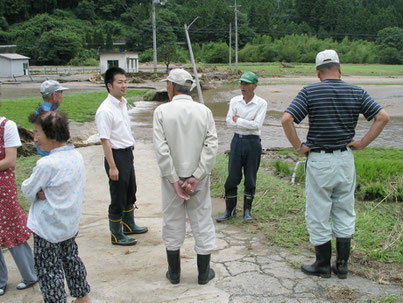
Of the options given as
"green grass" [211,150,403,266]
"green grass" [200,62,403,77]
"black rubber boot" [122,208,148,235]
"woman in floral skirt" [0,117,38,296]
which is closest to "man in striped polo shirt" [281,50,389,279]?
"green grass" [211,150,403,266]

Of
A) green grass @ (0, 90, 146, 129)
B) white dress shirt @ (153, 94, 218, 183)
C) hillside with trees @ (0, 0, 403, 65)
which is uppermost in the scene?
hillside with trees @ (0, 0, 403, 65)

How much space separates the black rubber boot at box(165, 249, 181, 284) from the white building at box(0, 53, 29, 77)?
170 feet

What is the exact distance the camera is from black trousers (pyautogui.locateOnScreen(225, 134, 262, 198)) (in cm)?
548

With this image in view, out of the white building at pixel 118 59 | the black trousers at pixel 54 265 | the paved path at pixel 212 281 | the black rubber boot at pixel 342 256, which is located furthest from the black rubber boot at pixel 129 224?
the white building at pixel 118 59

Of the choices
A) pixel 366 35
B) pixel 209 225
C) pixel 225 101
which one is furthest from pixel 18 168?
pixel 366 35

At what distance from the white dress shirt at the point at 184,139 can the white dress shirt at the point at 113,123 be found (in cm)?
103

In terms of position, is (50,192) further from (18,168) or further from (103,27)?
(103,27)

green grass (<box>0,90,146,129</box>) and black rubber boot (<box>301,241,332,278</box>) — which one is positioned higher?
green grass (<box>0,90,146,129</box>)

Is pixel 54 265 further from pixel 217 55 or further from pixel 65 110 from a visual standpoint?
pixel 217 55

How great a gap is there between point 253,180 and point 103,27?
330 ft

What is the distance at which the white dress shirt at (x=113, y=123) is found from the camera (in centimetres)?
469

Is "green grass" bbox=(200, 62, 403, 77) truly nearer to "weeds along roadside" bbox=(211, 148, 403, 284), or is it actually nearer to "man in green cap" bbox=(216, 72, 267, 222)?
"weeds along roadside" bbox=(211, 148, 403, 284)

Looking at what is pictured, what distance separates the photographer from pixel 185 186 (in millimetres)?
3785

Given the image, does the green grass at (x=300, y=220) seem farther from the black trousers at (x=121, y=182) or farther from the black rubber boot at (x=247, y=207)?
the black trousers at (x=121, y=182)
